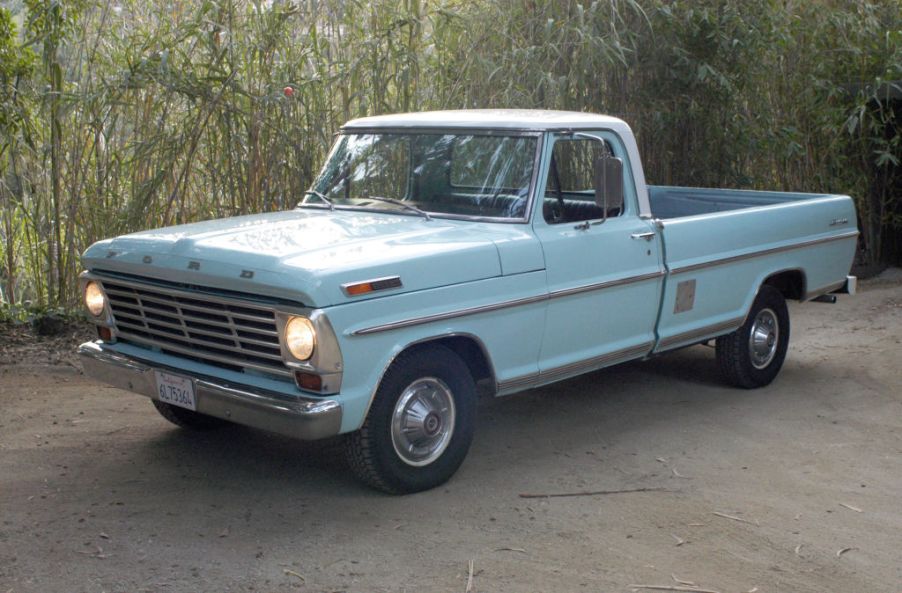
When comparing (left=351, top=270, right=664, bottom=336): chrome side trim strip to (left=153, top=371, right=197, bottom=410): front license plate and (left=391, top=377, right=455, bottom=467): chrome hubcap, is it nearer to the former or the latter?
(left=391, top=377, right=455, bottom=467): chrome hubcap

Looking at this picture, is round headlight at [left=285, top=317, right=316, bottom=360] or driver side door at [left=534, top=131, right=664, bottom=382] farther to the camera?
driver side door at [left=534, top=131, right=664, bottom=382]

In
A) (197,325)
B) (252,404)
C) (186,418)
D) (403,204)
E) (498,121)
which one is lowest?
(186,418)

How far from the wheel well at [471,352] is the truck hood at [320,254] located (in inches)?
10.8

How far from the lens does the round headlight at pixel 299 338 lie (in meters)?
4.26

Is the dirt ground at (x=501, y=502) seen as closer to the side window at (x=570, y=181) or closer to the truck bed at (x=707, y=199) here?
the side window at (x=570, y=181)

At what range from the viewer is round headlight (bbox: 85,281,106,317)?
5105 mm

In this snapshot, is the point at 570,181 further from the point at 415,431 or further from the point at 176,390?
the point at 176,390

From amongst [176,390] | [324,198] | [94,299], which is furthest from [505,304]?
A: [94,299]

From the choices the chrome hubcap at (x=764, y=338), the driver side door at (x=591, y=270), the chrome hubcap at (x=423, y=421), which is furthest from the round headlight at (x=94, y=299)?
the chrome hubcap at (x=764, y=338)

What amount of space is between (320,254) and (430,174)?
4.06ft

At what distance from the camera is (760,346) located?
6.74 metres

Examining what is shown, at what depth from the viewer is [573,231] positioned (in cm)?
535

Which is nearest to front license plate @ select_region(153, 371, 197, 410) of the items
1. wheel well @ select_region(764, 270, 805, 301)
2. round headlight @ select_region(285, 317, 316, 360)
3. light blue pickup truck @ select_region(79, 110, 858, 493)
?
light blue pickup truck @ select_region(79, 110, 858, 493)

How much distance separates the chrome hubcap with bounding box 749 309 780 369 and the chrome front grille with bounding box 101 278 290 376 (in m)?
3.36
